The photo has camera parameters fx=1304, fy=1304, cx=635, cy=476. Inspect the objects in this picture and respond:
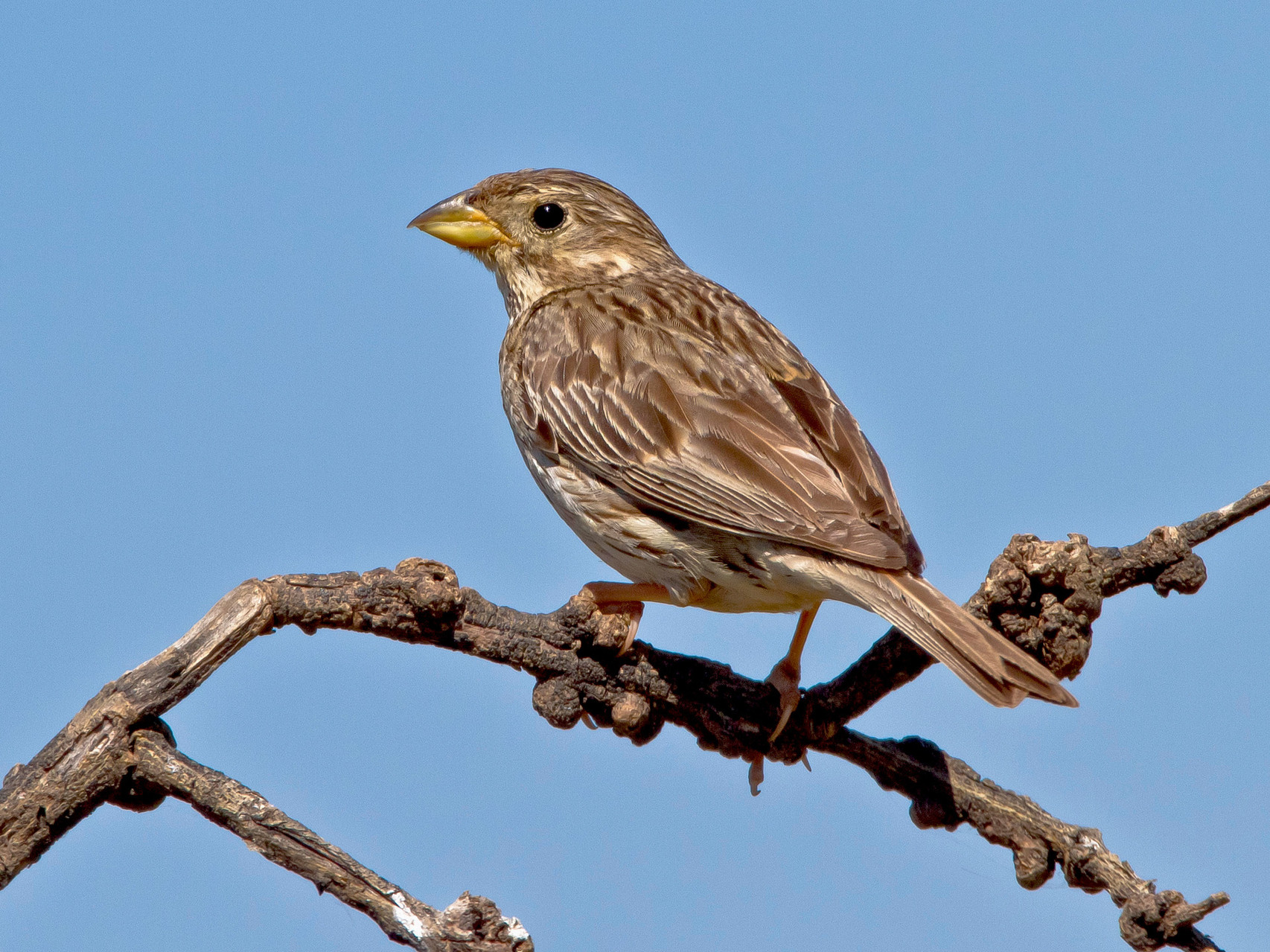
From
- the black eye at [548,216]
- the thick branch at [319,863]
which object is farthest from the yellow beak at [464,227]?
the thick branch at [319,863]

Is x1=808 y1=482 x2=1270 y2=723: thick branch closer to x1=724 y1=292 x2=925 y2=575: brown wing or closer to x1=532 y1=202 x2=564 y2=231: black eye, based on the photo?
x1=724 y1=292 x2=925 y2=575: brown wing

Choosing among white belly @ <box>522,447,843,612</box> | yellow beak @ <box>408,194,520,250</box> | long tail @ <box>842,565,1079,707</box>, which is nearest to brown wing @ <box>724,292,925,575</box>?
long tail @ <box>842,565,1079,707</box>

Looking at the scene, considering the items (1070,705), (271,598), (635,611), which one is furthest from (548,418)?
(1070,705)

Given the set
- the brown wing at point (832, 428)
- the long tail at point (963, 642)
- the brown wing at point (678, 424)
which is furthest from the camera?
the brown wing at point (832, 428)

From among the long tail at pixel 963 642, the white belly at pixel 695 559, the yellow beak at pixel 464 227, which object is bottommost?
the long tail at pixel 963 642

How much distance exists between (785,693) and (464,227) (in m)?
3.50

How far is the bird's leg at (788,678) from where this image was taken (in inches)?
178

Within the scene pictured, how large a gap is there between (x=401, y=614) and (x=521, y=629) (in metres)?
0.44

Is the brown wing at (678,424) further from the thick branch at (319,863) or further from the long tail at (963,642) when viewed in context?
the thick branch at (319,863)

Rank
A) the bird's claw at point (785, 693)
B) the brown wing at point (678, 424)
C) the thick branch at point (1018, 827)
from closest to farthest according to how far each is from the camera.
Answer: the thick branch at point (1018, 827), the bird's claw at point (785, 693), the brown wing at point (678, 424)

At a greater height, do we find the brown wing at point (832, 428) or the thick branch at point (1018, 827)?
the brown wing at point (832, 428)

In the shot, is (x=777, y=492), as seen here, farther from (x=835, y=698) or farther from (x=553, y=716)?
(x=553, y=716)

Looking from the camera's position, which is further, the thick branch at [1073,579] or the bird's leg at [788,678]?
the bird's leg at [788,678]

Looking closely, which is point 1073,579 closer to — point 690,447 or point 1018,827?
point 1018,827
